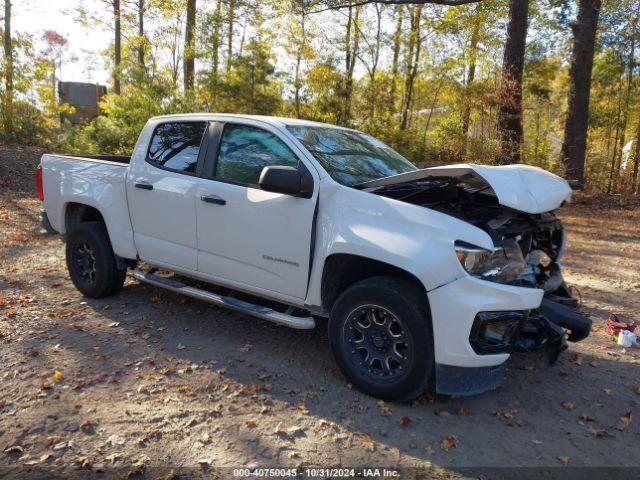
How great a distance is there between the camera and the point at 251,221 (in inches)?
168

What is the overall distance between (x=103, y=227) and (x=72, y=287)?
1045 mm

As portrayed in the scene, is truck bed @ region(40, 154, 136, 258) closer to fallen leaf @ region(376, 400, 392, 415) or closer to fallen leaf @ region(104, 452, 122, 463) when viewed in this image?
fallen leaf @ region(104, 452, 122, 463)

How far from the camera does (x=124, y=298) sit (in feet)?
19.1

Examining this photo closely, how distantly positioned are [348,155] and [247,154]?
0.86 meters

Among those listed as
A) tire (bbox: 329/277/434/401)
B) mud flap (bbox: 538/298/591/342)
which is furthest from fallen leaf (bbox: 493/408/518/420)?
mud flap (bbox: 538/298/591/342)

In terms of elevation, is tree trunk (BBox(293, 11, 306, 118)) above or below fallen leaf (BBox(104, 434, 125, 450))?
above

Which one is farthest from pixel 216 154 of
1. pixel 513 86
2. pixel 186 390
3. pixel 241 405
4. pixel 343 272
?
pixel 513 86

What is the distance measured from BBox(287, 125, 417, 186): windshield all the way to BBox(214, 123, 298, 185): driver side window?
0.19 m

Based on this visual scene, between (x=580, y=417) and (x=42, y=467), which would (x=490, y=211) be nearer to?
(x=580, y=417)

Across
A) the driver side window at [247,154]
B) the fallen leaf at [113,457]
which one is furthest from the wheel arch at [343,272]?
the fallen leaf at [113,457]

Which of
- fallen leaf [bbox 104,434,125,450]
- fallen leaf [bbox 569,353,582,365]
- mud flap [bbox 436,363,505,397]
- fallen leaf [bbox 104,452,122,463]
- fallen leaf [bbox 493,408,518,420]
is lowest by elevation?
fallen leaf [bbox 104,452,122,463]

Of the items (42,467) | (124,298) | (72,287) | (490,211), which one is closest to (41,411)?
(42,467)

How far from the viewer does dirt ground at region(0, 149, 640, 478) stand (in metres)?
3.13

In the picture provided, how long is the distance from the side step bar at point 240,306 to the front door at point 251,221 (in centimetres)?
17
